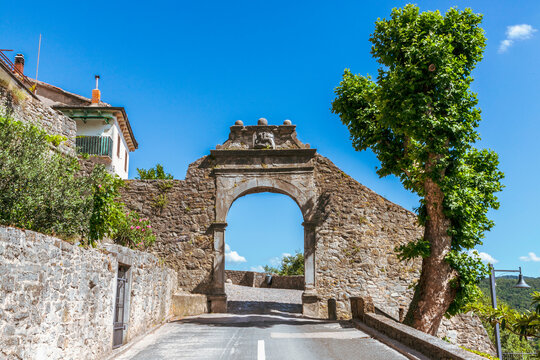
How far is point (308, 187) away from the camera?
→ 17.2 metres

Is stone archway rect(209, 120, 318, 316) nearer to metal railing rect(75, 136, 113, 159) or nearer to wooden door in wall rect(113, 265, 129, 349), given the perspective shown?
wooden door in wall rect(113, 265, 129, 349)

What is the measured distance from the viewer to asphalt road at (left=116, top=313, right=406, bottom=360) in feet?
26.3

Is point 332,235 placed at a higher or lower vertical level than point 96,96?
lower

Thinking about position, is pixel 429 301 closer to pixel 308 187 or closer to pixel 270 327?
pixel 270 327

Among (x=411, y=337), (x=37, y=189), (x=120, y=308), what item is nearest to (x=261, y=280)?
(x=120, y=308)

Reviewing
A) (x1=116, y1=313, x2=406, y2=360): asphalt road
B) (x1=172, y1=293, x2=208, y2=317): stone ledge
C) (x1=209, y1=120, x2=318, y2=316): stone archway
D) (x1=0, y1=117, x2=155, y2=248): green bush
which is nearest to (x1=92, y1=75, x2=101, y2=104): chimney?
(x1=209, y1=120, x2=318, y2=316): stone archway

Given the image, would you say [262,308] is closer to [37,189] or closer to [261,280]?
[37,189]

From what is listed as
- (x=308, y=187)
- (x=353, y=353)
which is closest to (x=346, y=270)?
(x=308, y=187)

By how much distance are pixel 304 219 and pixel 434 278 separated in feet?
21.3

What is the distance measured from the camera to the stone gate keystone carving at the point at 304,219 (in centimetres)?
1655

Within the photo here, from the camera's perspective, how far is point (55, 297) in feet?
18.4

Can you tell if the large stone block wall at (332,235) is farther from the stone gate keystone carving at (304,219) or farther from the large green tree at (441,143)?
the large green tree at (441,143)

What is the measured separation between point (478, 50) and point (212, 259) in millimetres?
10456

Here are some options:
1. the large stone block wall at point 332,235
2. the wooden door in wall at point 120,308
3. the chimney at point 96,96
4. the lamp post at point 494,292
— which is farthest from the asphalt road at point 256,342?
the chimney at point 96,96
